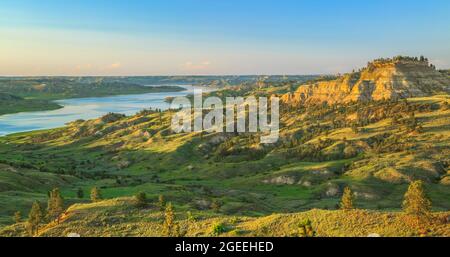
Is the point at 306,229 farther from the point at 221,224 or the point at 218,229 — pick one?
the point at 221,224

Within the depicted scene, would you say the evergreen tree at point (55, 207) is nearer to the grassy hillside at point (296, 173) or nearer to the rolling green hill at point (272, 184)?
the rolling green hill at point (272, 184)

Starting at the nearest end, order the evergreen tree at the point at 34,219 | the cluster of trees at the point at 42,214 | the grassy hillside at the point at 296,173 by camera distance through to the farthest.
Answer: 1. the evergreen tree at the point at 34,219
2. the cluster of trees at the point at 42,214
3. the grassy hillside at the point at 296,173

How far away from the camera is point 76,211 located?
179 feet

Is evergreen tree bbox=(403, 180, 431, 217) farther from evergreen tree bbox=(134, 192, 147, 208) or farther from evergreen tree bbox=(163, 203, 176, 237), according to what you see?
evergreen tree bbox=(134, 192, 147, 208)

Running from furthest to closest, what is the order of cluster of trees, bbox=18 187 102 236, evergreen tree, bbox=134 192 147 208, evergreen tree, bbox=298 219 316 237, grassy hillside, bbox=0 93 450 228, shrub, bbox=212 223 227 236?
grassy hillside, bbox=0 93 450 228
evergreen tree, bbox=134 192 147 208
cluster of trees, bbox=18 187 102 236
shrub, bbox=212 223 227 236
evergreen tree, bbox=298 219 316 237

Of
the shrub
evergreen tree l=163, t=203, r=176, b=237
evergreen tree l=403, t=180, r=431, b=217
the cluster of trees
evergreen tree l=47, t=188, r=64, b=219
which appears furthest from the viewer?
evergreen tree l=47, t=188, r=64, b=219

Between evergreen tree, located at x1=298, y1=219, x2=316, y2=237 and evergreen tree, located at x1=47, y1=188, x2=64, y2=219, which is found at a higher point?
evergreen tree, located at x1=298, y1=219, x2=316, y2=237

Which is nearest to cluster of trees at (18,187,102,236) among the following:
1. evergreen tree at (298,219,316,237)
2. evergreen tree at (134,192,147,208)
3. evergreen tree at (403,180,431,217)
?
evergreen tree at (134,192,147,208)

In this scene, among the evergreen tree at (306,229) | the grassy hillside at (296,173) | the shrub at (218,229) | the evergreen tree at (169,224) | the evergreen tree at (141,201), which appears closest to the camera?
the evergreen tree at (306,229)

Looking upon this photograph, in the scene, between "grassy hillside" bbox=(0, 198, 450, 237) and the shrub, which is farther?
the shrub

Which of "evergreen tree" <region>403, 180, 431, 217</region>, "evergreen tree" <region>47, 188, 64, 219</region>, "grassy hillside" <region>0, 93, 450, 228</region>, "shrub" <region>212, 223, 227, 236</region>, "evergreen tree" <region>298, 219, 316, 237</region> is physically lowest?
"grassy hillside" <region>0, 93, 450, 228</region>

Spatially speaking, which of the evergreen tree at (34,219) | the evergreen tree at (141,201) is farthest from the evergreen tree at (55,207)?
the evergreen tree at (141,201)

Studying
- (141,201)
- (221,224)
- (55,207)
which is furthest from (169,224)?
(55,207)
